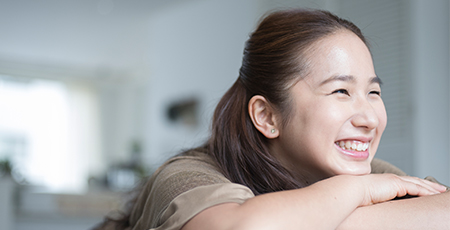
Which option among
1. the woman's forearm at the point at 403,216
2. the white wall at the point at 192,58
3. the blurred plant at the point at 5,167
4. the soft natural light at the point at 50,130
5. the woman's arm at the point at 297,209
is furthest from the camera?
the soft natural light at the point at 50,130

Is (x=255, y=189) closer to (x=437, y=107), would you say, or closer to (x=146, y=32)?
(x=437, y=107)

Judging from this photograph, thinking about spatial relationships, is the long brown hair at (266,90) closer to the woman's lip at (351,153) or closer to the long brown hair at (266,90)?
the long brown hair at (266,90)

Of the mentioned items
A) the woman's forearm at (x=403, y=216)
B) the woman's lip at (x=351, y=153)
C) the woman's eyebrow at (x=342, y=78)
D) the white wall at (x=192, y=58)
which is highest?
the woman's eyebrow at (x=342, y=78)

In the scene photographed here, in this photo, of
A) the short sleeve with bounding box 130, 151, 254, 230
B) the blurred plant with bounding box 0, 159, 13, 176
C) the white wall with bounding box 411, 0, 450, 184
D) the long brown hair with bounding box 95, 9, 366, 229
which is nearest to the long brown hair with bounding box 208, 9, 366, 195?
the long brown hair with bounding box 95, 9, 366, 229

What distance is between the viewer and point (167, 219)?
2.77 ft


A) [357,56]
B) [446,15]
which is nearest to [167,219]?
[357,56]

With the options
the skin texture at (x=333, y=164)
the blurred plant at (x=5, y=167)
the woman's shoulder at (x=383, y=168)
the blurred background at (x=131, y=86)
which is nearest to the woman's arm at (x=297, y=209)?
the skin texture at (x=333, y=164)

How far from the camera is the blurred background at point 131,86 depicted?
315cm

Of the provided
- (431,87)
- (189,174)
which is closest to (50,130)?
(431,87)

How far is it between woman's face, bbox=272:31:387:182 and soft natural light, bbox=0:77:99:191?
7.45m

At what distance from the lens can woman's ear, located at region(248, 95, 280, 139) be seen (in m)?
1.25

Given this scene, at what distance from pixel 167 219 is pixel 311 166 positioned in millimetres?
491

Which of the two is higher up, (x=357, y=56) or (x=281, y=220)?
(x=357, y=56)

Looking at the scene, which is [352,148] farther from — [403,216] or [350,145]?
[403,216]
